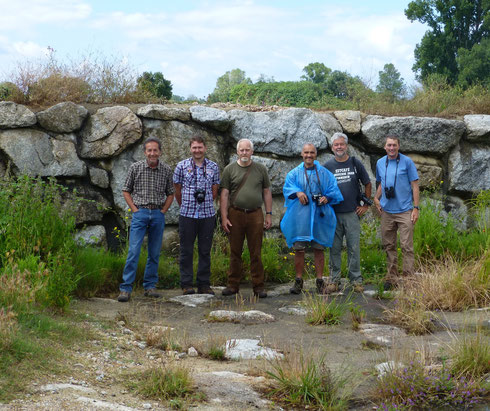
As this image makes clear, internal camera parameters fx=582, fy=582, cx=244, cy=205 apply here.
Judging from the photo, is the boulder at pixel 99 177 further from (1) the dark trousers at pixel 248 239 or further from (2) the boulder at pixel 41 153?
(1) the dark trousers at pixel 248 239

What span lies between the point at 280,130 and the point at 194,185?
2.52 meters

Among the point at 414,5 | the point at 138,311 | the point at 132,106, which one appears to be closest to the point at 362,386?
the point at 138,311

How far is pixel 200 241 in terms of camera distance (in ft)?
22.8

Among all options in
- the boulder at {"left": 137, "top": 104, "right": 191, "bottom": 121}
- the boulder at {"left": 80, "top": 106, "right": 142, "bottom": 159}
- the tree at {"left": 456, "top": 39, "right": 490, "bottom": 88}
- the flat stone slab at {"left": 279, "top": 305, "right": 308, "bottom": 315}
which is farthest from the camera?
the tree at {"left": 456, "top": 39, "right": 490, "bottom": 88}

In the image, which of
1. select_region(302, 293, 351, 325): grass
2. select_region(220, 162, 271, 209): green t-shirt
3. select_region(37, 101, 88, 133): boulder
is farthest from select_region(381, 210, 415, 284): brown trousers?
select_region(37, 101, 88, 133): boulder

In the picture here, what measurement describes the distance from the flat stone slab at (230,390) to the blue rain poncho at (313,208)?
9.62 feet

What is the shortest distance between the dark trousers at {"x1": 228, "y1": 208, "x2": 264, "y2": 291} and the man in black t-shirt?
35.7 inches

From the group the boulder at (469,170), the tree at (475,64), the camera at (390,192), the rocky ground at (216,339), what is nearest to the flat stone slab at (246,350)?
the rocky ground at (216,339)

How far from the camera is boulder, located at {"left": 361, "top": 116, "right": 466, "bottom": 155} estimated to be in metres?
9.03

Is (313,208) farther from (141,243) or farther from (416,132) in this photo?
(416,132)

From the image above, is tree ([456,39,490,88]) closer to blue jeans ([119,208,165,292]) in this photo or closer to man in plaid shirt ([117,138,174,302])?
man in plaid shirt ([117,138,174,302])

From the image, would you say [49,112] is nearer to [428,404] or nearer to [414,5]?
[428,404]

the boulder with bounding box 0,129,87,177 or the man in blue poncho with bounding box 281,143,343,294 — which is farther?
the boulder with bounding box 0,129,87,177

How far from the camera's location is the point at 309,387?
3.70 meters
